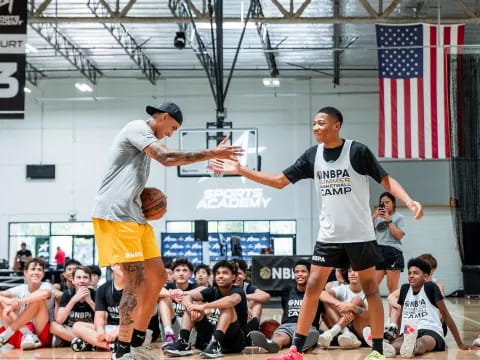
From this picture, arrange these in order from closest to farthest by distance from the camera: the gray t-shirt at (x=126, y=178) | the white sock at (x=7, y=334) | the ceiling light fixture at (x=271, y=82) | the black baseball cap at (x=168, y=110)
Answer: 1. the gray t-shirt at (x=126, y=178)
2. the black baseball cap at (x=168, y=110)
3. the white sock at (x=7, y=334)
4. the ceiling light fixture at (x=271, y=82)

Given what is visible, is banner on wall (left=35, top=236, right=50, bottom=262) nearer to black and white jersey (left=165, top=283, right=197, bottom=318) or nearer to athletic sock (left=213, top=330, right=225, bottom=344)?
black and white jersey (left=165, top=283, right=197, bottom=318)

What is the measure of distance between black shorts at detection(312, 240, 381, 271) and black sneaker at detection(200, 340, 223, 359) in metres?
2.33

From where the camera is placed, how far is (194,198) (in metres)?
26.8

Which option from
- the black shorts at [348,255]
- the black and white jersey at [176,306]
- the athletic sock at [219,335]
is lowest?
the athletic sock at [219,335]

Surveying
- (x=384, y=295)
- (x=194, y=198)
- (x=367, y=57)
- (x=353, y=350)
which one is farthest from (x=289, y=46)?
(x=353, y=350)

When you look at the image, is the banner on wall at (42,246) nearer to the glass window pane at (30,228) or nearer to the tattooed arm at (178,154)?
the glass window pane at (30,228)

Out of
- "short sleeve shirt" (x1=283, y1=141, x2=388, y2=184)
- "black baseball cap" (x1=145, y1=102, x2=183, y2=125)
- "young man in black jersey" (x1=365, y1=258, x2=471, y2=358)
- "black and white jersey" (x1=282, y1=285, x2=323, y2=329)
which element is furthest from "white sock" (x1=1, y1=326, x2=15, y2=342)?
"short sleeve shirt" (x1=283, y1=141, x2=388, y2=184)

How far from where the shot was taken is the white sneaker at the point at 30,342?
7988 millimetres

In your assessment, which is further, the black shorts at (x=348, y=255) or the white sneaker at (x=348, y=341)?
the white sneaker at (x=348, y=341)

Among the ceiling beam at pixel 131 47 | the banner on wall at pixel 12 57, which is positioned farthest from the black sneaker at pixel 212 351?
the ceiling beam at pixel 131 47

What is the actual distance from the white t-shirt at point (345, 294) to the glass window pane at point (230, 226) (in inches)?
717

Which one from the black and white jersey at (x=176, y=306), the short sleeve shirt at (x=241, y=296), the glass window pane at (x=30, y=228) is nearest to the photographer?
the short sleeve shirt at (x=241, y=296)

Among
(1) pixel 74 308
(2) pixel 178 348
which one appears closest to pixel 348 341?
(2) pixel 178 348

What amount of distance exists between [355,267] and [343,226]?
31cm
